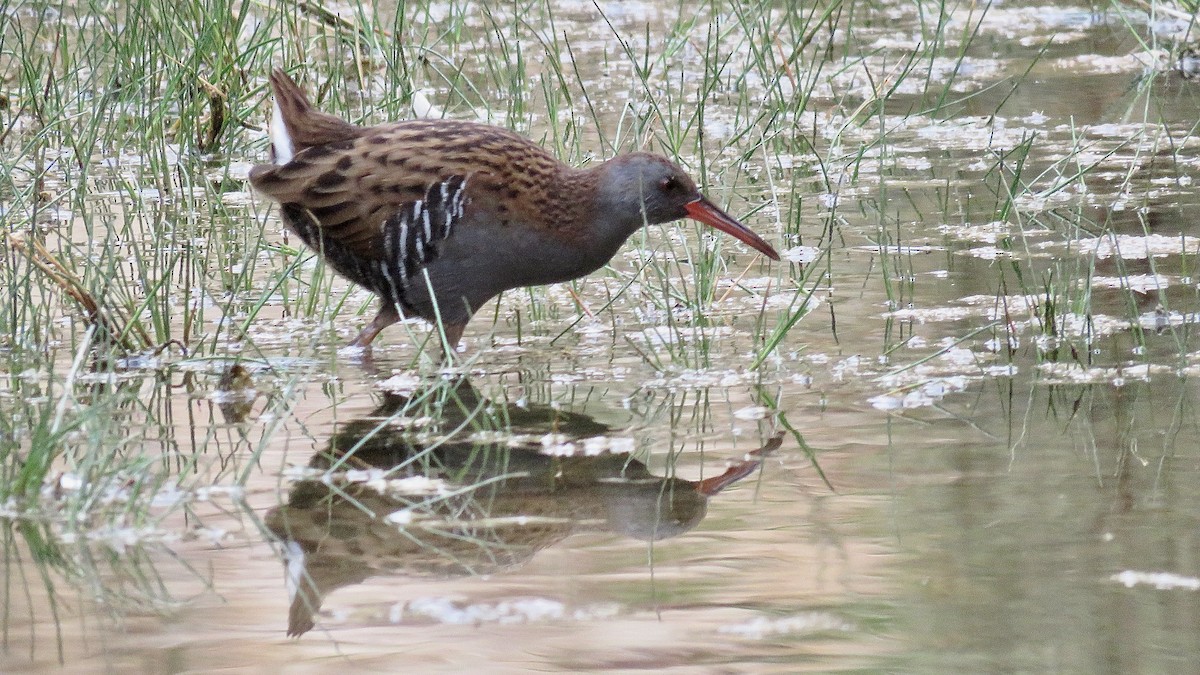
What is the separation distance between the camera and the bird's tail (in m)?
5.37

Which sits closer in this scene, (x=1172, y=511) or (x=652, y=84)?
(x=1172, y=511)

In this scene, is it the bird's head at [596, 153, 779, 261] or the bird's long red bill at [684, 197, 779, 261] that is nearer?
the bird's head at [596, 153, 779, 261]

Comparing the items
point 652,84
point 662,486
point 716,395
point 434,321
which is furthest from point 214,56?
point 662,486

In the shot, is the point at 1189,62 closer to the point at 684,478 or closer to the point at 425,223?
the point at 425,223

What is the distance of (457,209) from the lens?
16.7ft

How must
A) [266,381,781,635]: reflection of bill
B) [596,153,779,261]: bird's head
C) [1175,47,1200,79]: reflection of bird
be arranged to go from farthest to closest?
[1175,47,1200,79]: reflection of bird
[596,153,779,261]: bird's head
[266,381,781,635]: reflection of bill

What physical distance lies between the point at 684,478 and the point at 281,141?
6.88 feet

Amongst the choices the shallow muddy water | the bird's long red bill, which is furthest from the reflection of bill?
the bird's long red bill

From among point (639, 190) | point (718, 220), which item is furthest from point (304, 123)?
point (718, 220)

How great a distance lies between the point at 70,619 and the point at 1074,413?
2286 millimetres

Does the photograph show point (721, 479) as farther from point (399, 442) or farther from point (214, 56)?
point (214, 56)

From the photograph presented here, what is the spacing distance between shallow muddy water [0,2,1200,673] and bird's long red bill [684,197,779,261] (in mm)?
140

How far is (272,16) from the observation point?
7.53 m

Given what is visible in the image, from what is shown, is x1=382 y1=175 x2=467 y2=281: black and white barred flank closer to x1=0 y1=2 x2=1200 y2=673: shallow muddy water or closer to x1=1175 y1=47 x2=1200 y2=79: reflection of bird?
x1=0 y1=2 x2=1200 y2=673: shallow muddy water
